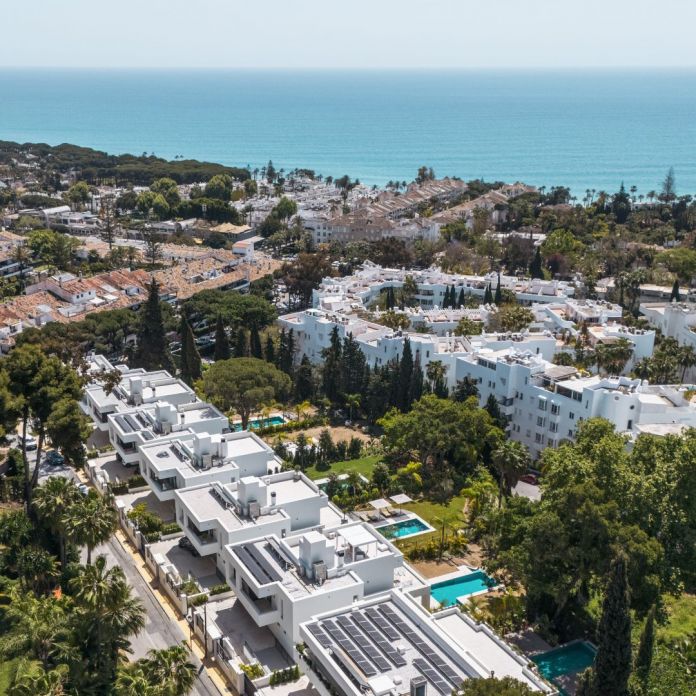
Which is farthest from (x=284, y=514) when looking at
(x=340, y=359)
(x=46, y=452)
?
(x=340, y=359)

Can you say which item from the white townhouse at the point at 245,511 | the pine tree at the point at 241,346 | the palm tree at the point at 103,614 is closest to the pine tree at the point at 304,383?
the pine tree at the point at 241,346

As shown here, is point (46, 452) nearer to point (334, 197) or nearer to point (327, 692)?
point (327, 692)

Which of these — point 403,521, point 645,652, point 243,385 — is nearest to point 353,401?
point 243,385

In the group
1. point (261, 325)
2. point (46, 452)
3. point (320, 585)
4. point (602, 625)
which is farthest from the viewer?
point (261, 325)

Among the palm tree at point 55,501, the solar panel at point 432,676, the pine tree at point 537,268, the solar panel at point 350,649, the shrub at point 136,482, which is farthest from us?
the pine tree at point 537,268

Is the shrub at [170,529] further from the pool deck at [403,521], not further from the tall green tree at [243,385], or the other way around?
the tall green tree at [243,385]

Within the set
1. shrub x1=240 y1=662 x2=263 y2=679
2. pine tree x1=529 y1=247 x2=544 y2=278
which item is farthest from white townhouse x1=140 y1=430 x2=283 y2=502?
pine tree x1=529 y1=247 x2=544 y2=278
